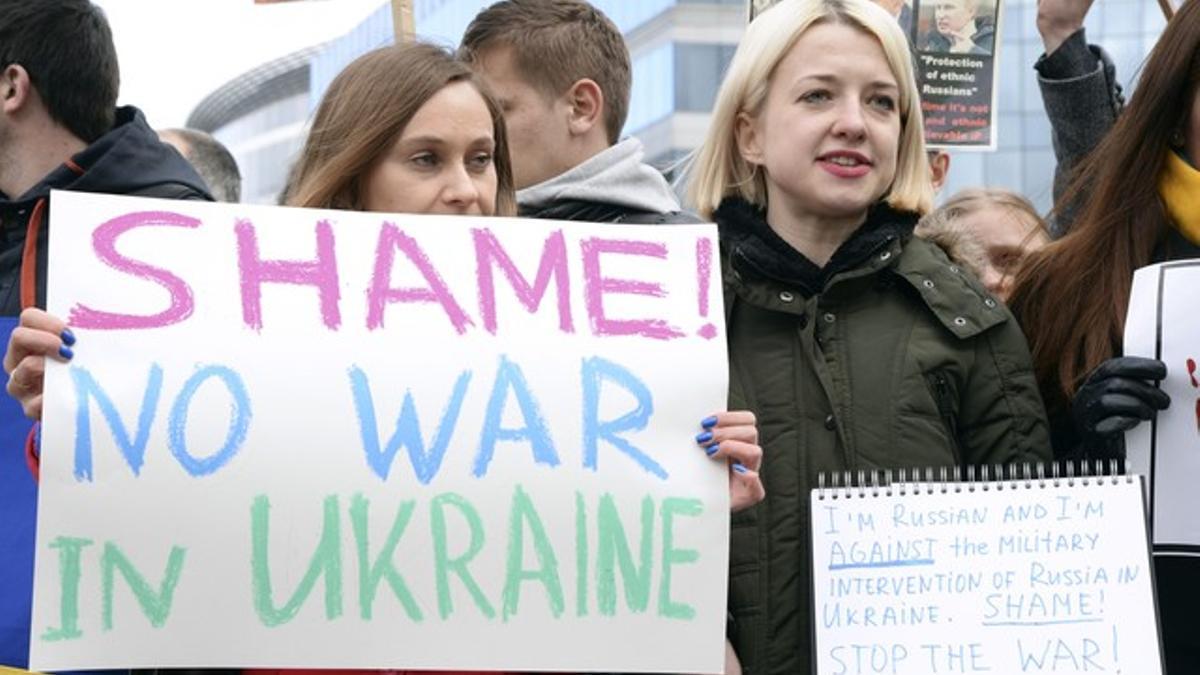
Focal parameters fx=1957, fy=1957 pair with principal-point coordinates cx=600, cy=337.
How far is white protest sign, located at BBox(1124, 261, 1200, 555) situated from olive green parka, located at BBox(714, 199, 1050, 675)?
0.64 feet

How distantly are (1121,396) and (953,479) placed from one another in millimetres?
322

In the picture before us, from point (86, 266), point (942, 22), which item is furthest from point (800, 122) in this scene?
point (942, 22)

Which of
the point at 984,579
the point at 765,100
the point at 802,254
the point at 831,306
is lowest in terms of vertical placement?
the point at 984,579

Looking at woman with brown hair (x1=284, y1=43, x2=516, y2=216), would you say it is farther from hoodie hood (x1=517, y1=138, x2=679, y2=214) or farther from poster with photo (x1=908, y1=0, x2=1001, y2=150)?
poster with photo (x1=908, y1=0, x2=1001, y2=150)

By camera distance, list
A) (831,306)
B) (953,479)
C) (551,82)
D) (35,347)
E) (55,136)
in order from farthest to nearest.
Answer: (551,82) < (55,136) < (831,306) < (953,479) < (35,347)

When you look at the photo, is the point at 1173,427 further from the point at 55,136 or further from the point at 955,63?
the point at 955,63

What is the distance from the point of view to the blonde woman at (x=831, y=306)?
10.7 ft

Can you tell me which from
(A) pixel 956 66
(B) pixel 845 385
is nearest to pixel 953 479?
(B) pixel 845 385

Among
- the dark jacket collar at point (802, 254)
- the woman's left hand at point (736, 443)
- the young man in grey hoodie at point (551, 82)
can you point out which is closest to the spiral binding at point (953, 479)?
the woman's left hand at point (736, 443)

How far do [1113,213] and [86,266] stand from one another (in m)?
1.78

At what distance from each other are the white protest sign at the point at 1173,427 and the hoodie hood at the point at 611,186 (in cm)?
135

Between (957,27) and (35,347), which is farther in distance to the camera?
(957,27)

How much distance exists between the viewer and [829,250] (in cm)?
352

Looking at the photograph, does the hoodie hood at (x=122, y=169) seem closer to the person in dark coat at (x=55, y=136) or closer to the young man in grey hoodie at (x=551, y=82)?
the person in dark coat at (x=55, y=136)
